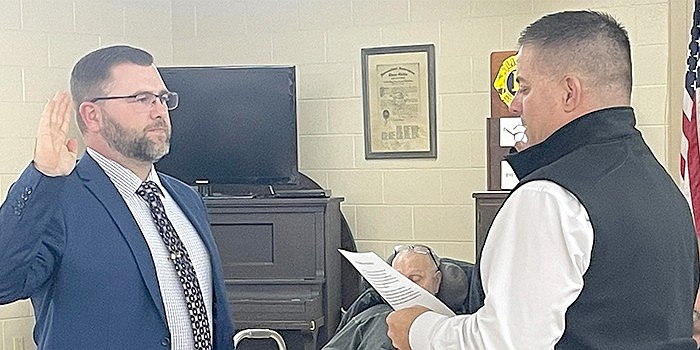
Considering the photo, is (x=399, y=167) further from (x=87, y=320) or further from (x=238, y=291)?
(x=87, y=320)

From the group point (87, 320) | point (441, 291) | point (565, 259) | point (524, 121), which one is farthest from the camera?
point (441, 291)

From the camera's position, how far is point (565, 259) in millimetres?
1839

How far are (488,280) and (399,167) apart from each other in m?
3.15

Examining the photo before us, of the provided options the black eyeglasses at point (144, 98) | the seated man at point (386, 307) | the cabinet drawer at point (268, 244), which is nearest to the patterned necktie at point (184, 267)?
the black eyeglasses at point (144, 98)

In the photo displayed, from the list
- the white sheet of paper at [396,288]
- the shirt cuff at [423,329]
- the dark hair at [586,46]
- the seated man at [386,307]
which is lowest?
the seated man at [386,307]

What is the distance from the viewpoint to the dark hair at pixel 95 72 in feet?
8.77

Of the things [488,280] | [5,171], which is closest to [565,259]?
[488,280]

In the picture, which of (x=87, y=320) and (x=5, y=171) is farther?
(x=5, y=171)

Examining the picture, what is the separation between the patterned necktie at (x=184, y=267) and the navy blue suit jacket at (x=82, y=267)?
3.3 inches

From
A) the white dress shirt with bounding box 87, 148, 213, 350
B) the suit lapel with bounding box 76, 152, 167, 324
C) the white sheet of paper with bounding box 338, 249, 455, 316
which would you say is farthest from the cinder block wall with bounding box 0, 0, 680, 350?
Answer: the white sheet of paper with bounding box 338, 249, 455, 316

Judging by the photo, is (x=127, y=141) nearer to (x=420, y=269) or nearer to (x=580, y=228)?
(x=580, y=228)

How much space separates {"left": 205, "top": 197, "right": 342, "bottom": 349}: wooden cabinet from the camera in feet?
15.5

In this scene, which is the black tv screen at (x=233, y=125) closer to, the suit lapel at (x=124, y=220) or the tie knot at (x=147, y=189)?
the tie knot at (x=147, y=189)

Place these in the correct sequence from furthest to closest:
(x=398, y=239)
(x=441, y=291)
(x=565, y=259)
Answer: (x=398, y=239), (x=441, y=291), (x=565, y=259)
